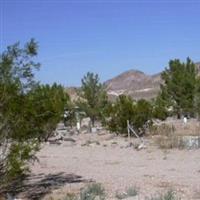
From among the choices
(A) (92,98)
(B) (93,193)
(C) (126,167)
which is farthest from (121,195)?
(A) (92,98)

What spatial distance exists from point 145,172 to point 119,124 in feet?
52.3

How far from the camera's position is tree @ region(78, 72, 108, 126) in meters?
43.7

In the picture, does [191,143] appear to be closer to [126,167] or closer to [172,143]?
[172,143]

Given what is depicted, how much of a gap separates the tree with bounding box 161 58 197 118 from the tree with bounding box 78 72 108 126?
693 centimetres

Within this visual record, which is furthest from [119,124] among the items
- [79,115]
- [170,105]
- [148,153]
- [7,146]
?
[7,146]

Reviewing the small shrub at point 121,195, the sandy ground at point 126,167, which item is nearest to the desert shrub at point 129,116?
the sandy ground at point 126,167

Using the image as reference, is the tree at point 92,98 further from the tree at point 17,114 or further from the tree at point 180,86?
the tree at point 17,114

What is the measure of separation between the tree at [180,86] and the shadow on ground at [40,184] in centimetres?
3186

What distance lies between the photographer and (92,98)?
4394 centimetres

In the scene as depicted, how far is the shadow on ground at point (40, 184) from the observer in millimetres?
→ 12363

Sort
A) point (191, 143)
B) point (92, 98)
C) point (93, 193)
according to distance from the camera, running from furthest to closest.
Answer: point (92, 98)
point (191, 143)
point (93, 193)

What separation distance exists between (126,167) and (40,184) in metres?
4.16

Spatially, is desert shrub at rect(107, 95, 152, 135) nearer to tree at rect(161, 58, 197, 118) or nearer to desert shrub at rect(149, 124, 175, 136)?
desert shrub at rect(149, 124, 175, 136)

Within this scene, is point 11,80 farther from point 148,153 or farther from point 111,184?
point 148,153
